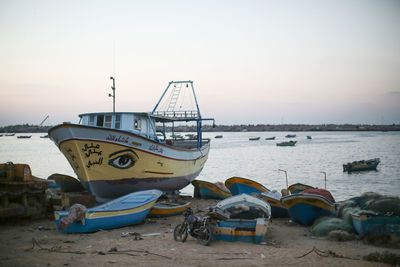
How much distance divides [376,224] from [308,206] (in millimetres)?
2724

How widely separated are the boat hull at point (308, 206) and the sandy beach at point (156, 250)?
1.07 metres

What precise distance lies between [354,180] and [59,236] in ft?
82.9

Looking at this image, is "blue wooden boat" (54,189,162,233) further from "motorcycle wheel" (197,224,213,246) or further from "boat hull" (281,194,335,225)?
"boat hull" (281,194,335,225)

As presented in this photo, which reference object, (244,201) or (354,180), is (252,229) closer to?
(244,201)

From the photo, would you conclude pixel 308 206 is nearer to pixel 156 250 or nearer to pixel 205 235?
pixel 205 235

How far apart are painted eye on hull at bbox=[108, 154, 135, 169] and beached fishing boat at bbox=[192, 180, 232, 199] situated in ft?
18.5

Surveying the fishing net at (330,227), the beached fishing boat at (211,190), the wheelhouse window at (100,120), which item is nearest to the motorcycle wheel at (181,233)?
the fishing net at (330,227)

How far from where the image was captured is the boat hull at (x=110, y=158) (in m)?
13.8

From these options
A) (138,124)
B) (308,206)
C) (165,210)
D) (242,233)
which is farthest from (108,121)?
(308,206)

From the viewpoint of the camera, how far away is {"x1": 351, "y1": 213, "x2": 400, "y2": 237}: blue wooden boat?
9391mm

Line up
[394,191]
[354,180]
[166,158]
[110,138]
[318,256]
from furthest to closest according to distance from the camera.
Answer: [354,180] < [394,191] < [166,158] < [110,138] < [318,256]

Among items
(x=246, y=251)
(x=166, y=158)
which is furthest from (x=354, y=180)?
(x=246, y=251)

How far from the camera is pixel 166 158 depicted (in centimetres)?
1664

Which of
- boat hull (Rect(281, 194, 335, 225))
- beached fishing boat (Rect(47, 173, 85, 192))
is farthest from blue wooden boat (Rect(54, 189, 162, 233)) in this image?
beached fishing boat (Rect(47, 173, 85, 192))
